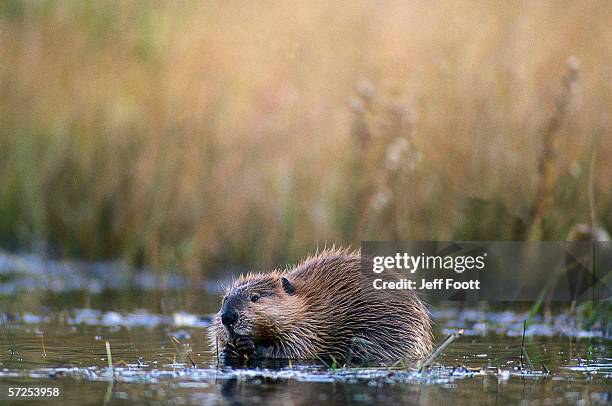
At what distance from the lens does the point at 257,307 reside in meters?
6.04

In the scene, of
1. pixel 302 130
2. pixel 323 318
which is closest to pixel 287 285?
pixel 323 318

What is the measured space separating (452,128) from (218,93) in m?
2.31

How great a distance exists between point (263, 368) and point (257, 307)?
64cm

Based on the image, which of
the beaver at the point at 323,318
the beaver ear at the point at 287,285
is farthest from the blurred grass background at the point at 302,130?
the beaver ear at the point at 287,285

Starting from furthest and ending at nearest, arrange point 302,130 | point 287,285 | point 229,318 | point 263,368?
1. point 302,130
2. point 287,285
3. point 229,318
4. point 263,368

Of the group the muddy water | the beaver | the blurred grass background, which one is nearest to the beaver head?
the beaver

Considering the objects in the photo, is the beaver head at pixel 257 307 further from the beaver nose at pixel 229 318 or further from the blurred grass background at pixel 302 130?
the blurred grass background at pixel 302 130

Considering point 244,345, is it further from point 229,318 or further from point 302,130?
point 302,130

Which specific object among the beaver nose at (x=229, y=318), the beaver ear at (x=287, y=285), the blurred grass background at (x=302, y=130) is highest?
the blurred grass background at (x=302, y=130)

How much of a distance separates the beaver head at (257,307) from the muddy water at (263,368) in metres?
0.24

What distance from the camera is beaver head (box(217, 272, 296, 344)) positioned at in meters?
5.93

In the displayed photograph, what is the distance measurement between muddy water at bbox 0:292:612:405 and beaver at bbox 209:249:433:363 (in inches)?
8.9

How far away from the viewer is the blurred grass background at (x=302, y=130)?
9.09 m

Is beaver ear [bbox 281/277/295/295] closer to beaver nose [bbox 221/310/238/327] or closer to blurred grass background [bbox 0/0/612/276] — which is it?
beaver nose [bbox 221/310/238/327]
